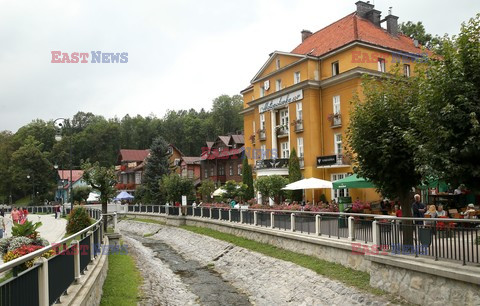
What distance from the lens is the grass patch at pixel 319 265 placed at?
1229 centimetres

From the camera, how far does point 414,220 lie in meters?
10.8

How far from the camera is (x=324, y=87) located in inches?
1332

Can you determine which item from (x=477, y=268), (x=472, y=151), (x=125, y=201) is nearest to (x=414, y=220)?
(x=477, y=268)

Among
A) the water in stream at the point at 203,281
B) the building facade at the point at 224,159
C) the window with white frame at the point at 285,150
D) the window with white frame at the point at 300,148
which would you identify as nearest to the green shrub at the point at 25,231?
the water in stream at the point at 203,281

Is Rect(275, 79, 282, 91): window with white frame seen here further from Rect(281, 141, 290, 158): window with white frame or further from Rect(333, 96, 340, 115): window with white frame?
Rect(333, 96, 340, 115): window with white frame

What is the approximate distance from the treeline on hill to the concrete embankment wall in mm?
71693

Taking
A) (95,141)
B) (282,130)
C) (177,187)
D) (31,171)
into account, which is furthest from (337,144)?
(95,141)

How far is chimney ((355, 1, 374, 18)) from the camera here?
3641cm

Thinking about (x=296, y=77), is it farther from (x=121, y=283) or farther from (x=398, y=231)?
(x=398, y=231)

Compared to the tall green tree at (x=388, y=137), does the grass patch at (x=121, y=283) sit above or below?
below

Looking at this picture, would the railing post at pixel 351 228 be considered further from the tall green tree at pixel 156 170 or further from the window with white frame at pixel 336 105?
the tall green tree at pixel 156 170

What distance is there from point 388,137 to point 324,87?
21677 millimetres

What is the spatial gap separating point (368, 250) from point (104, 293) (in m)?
7.93

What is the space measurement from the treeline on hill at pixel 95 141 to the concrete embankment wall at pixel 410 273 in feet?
235
